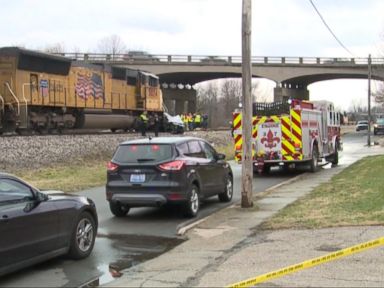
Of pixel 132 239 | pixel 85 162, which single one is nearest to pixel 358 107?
pixel 85 162

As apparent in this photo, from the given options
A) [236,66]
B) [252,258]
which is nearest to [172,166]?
[252,258]

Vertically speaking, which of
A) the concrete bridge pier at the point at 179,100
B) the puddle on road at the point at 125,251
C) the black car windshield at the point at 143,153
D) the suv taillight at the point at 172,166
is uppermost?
the concrete bridge pier at the point at 179,100

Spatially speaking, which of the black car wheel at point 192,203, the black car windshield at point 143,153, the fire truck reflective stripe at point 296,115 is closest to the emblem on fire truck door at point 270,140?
the fire truck reflective stripe at point 296,115

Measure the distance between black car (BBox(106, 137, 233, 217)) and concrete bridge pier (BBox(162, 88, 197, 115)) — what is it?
7705cm

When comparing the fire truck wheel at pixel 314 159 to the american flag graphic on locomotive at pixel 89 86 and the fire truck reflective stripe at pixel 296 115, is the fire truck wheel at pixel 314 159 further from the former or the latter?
the american flag graphic on locomotive at pixel 89 86

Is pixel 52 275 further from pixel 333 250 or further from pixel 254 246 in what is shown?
pixel 333 250

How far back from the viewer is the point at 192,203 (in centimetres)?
1230

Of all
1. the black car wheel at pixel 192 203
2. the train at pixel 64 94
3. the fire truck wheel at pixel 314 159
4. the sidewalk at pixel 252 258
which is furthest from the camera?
the train at pixel 64 94

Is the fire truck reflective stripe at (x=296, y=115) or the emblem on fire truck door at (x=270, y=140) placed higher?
the fire truck reflective stripe at (x=296, y=115)

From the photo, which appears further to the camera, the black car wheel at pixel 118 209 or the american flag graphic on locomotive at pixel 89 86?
the american flag graphic on locomotive at pixel 89 86

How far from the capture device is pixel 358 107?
19650cm

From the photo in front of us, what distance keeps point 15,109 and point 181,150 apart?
15458 mm

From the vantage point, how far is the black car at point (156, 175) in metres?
11.8

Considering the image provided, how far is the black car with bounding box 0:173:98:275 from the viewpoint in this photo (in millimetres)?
7102
